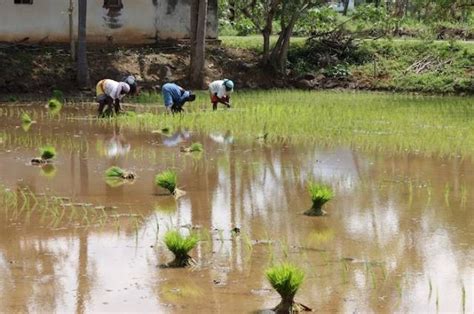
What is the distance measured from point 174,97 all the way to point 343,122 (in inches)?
150

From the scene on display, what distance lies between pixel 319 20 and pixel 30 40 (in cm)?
984

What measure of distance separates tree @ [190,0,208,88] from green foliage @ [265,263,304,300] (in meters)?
19.8

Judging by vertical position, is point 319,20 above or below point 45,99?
above

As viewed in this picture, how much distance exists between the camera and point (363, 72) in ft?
93.0

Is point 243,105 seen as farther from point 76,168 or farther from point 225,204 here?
point 225,204

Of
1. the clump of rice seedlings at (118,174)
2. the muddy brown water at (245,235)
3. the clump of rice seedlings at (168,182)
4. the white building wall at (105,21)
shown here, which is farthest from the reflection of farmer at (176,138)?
the white building wall at (105,21)

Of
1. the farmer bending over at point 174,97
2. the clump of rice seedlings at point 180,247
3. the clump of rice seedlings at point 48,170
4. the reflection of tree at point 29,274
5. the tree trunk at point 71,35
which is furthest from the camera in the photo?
the tree trunk at point 71,35

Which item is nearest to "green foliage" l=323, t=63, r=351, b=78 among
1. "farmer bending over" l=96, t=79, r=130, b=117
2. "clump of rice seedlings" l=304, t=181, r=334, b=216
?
"farmer bending over" l=96, t=79, r=130, b=117

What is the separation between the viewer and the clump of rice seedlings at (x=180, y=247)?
688cm

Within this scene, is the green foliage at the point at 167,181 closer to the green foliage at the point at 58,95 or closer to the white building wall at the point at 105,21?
the green foliage at the point at 58,95

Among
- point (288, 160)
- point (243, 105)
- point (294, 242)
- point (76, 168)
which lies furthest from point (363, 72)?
point (294, 242)

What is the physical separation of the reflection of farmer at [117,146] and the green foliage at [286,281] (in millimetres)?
→ 7371

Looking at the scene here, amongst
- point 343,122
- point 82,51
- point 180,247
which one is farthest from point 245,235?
point 82,51

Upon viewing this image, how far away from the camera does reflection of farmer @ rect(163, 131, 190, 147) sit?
566 inches
